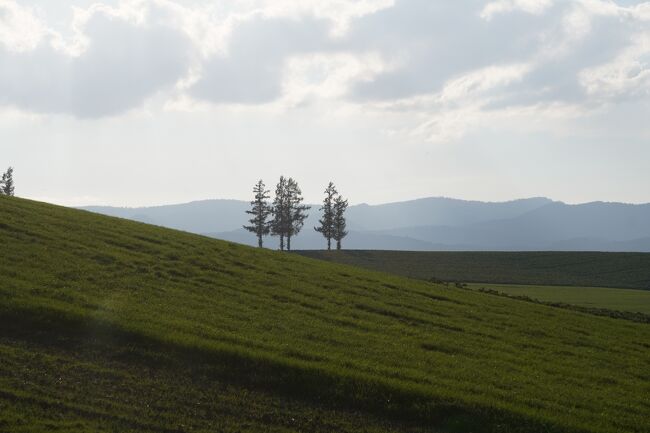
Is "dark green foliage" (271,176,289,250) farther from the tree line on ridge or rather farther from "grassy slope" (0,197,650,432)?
"grassy slope" (0,197,650,432)

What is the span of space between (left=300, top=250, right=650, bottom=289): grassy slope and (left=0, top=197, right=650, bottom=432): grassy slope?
161 ft

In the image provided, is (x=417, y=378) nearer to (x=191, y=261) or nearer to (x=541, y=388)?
(x=541, y=388)

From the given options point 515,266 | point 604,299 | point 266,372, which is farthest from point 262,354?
point 515,266

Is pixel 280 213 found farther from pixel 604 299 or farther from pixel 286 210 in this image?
pixel 604 299

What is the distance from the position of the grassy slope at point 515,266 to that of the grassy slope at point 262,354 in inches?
1931

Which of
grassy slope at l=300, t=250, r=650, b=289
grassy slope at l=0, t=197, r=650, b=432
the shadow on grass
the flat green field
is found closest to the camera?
grassy slope at l=0, t=197, r=650, b=432

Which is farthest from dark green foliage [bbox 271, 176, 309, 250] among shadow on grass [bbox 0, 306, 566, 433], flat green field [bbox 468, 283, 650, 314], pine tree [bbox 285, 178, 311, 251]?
shadow on grass [bbox 0, 306, 566, 433]

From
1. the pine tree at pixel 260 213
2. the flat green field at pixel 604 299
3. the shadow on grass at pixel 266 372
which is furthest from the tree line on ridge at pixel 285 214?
the shadow on grass at pixel 266 372

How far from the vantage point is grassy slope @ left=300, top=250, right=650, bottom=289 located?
86188 millimetres

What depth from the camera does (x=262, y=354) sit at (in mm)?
20297

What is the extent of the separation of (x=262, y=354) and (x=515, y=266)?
299 feet

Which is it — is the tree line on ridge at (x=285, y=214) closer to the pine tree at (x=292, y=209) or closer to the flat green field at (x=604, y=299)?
the pine tree at (x=292, y=209)

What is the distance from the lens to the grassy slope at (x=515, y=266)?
3393 inches

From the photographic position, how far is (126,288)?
27.9 meters
